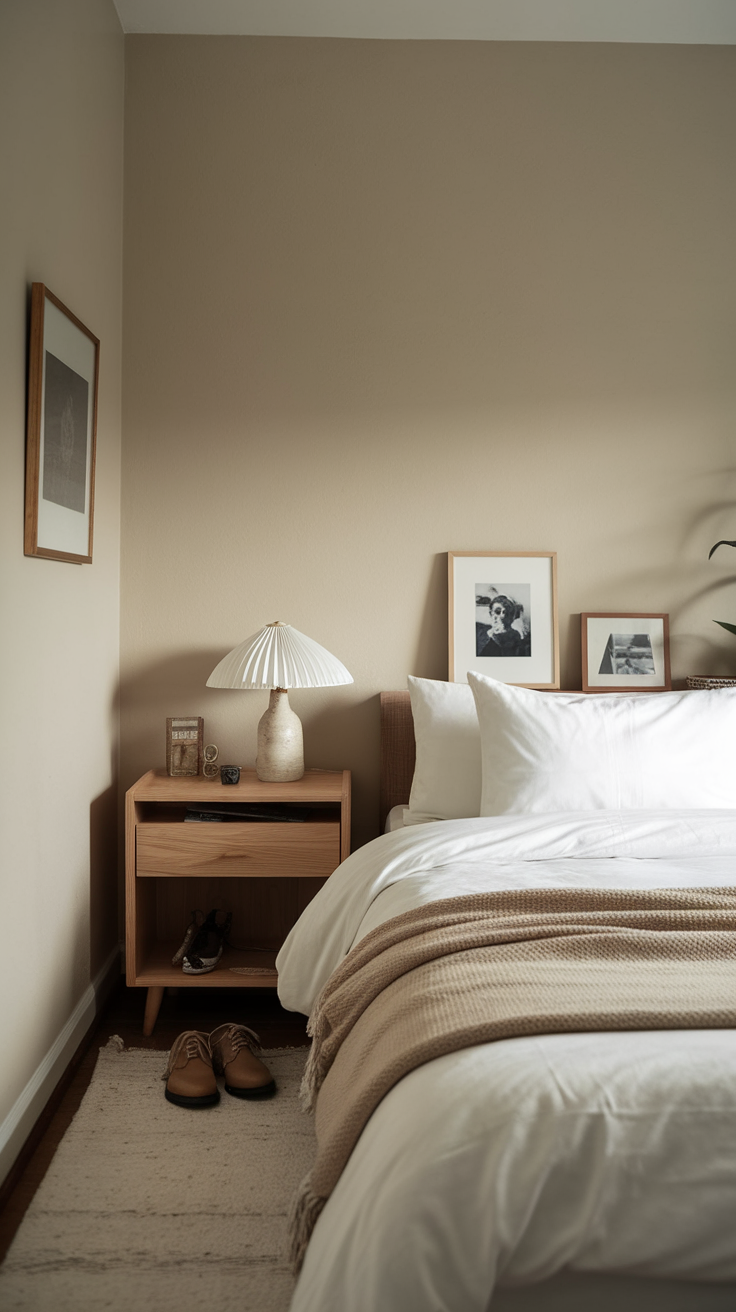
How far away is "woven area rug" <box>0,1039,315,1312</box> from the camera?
1542mm

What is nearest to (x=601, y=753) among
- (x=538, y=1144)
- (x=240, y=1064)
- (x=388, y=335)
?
(x=240, y=1064)

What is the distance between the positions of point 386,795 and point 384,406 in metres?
1.26

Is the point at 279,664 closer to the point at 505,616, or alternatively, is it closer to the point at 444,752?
the point at 444,752

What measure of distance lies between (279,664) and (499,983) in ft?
4.54

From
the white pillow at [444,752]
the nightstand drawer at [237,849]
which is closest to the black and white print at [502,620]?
the white pillow at [444,752]

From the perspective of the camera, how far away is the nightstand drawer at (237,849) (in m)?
2.49

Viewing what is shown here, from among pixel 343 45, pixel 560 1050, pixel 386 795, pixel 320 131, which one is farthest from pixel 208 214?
pixel 560 1050

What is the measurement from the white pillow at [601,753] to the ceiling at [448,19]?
83.3 inches

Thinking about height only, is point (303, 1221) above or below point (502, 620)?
below

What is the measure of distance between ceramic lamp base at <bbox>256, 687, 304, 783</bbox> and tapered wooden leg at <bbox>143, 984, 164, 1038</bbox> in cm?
67

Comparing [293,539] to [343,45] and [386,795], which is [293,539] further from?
[343,45]

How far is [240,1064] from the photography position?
222cm

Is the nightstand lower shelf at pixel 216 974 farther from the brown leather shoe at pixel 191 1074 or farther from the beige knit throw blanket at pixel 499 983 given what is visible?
the beige knit throw blanket at pixel 499 983

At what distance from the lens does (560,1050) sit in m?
1.14
